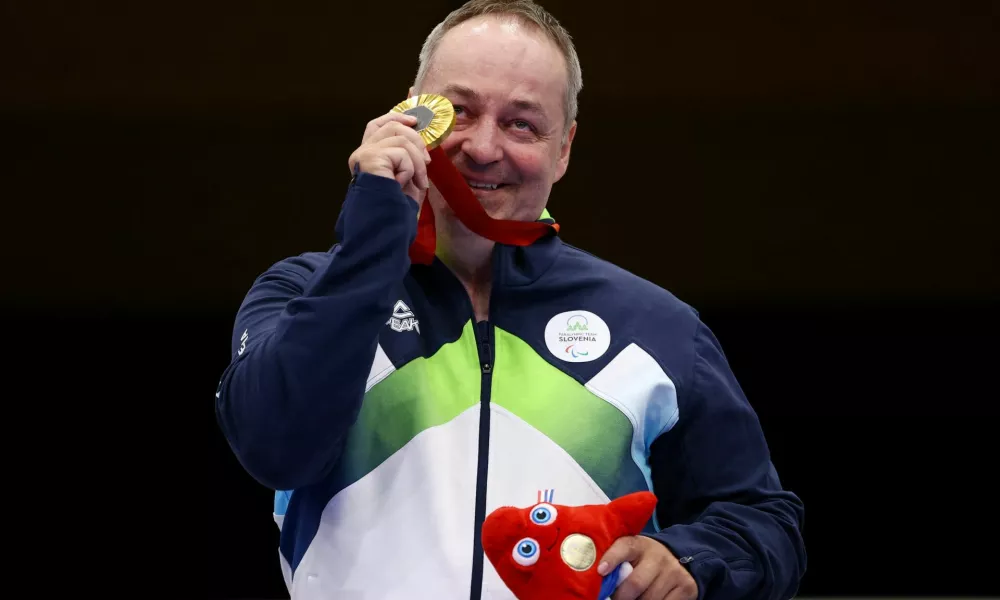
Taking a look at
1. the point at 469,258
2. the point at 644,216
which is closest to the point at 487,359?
the point at 469,258

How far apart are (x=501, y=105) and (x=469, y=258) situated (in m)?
0.21

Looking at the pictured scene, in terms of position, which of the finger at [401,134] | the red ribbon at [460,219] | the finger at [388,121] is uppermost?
the finger at [388,121]

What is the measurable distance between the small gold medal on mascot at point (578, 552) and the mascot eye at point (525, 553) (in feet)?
0.09

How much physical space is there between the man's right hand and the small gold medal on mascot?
42cm

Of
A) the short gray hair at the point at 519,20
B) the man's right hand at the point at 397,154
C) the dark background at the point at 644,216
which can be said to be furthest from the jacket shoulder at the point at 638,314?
the dark background at the point at 644,216

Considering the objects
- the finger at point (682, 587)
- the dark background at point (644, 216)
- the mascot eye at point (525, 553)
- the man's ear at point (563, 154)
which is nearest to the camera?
the mascot eye at point (525, 553)

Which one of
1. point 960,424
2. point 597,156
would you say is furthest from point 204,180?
point 960,424

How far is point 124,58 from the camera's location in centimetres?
352

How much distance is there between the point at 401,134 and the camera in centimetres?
138

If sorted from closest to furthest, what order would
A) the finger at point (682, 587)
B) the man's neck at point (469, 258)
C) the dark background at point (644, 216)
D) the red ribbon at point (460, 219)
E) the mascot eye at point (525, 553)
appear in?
1. the mascot eye at point (525, 553)
2. the finger at point (682, 587)
3. the red ribbon at point (460, 219)
4. the man's neck at point (469, 258)
5. the dark background at point (644, 216)

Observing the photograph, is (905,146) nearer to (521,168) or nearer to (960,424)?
(960,424)

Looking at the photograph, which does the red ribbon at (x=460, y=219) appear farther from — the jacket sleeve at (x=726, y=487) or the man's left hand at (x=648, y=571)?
the man's left hand at (x=648, y=571)

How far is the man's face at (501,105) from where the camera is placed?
1.56 metres

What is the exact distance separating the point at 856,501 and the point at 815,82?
125cm
